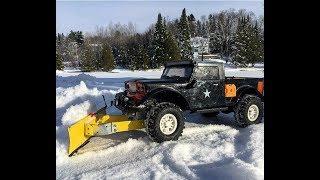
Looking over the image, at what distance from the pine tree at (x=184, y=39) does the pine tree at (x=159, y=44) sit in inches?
78.7

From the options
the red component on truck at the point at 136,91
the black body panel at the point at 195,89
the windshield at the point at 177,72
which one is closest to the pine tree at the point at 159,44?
the windshield at the point at 177,72

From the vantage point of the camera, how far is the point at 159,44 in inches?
1437

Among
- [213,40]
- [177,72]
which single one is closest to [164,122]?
[177,72]

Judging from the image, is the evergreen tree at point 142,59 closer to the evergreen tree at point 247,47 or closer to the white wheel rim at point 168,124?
the evergreen tree at point 247,47

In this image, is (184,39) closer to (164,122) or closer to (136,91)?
(136,91)

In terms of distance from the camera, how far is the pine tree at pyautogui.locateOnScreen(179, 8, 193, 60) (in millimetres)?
38531

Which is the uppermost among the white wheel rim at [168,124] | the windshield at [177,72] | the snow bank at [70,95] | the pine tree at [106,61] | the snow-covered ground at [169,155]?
the pine tree at [106,61]

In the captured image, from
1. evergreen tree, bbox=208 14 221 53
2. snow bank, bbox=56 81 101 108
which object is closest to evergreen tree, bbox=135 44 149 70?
evergreen tree, bbox=208 14 221 53

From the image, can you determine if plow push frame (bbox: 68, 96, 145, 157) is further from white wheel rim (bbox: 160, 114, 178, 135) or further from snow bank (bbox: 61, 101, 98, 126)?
snow bank (bbox: 61, 101, 98, 126)

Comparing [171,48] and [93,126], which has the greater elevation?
[171,48]

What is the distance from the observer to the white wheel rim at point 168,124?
23.8 feet

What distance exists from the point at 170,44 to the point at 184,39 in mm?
3948
